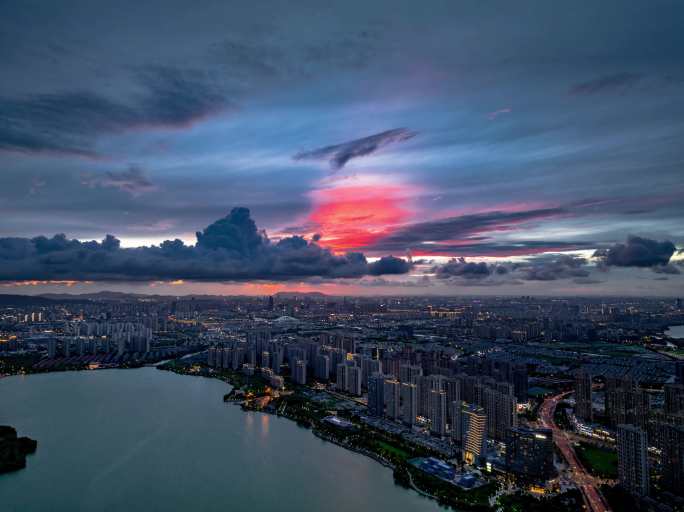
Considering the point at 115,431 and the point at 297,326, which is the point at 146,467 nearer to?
the point at 115,431

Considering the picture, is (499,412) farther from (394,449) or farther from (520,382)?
(520,382)

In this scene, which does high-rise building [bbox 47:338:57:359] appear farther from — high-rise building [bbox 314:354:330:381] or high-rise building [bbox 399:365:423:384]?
high-rise building [bbox 399:365:423:384]

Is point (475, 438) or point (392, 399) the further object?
point (392, 399)

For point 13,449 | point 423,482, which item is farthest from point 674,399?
point 13,449

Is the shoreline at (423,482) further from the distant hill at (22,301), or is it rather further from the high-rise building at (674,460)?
the distant hill at (22,301)

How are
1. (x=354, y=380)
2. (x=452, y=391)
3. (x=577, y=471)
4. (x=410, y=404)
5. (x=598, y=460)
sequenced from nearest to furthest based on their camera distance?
(x=577, y=471)
(x=598, y=460)
(x=410, y=404)
(x=452, y=391)
(x=354, y=380)

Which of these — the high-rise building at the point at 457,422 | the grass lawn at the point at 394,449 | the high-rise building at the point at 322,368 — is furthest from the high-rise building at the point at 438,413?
the high-rise building at the point at 322,368

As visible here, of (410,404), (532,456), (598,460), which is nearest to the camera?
(532,456)

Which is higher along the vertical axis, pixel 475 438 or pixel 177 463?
pixel 475 438
